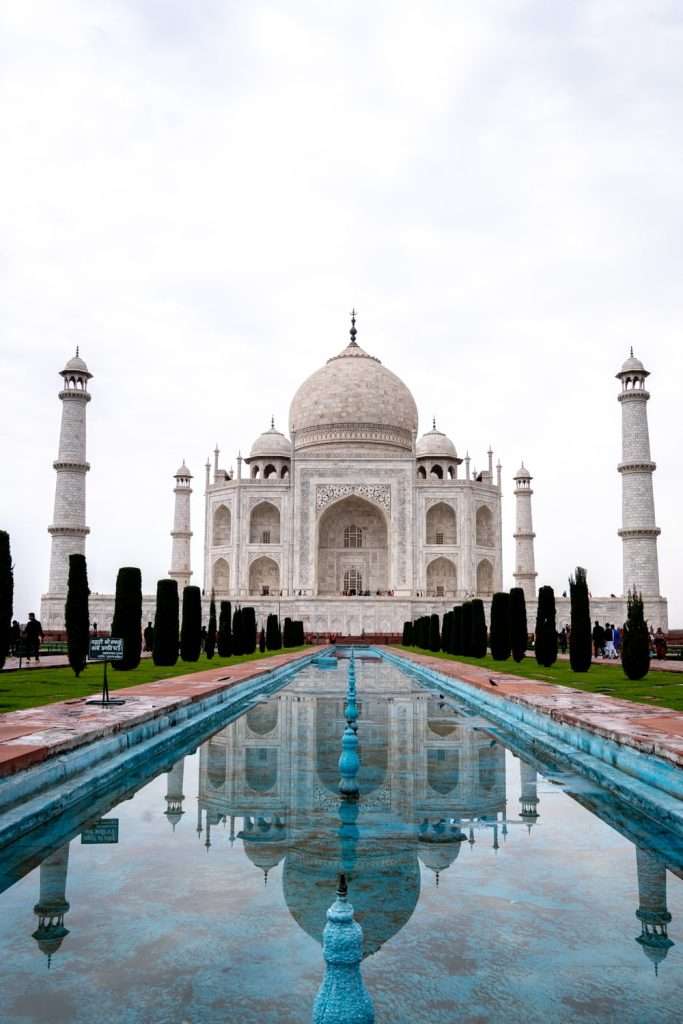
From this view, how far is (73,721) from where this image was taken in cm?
556

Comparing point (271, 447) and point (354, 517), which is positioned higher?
point (271, 447)

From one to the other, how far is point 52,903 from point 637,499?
28.6 metres

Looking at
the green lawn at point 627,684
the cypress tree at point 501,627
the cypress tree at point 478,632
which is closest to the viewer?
the green lawn at point 627,684

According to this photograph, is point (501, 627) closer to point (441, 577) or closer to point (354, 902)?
point (354, 902)

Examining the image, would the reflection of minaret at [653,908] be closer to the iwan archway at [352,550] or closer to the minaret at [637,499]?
the minaret at [637,499]

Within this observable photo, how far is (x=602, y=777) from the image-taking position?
436 centimetres

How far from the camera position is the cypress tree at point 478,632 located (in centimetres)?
1817

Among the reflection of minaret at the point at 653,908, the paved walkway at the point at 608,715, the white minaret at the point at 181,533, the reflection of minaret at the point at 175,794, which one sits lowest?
the reflection of minaret at the point at 175,794

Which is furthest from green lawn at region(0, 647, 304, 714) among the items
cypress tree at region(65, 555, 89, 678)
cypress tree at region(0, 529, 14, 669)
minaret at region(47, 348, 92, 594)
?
minaret at region(47, 348, 92, 594)

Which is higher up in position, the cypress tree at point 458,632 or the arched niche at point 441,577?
the arched niche at point 441,577

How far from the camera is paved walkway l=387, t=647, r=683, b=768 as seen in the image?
4547 millimetres

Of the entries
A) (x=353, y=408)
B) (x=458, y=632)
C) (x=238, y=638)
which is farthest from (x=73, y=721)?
(x=353, y=408)

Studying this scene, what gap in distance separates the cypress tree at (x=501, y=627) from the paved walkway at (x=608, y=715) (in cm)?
762

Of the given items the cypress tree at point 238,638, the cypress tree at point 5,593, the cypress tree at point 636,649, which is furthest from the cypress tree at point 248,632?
the cypress tree at point 636,649
